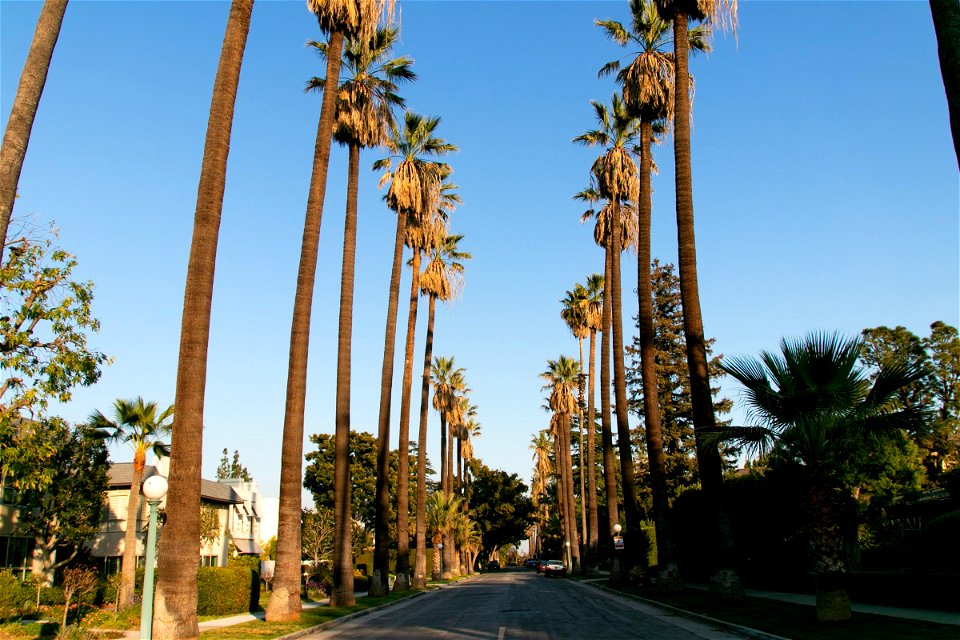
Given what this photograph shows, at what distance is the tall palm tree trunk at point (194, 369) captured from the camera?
14.0 metres

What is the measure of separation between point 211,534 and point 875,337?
53.3 meters

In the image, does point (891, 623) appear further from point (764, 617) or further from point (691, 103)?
point (691, 103)

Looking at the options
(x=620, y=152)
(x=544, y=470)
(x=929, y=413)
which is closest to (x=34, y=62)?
(x=929, y=413)

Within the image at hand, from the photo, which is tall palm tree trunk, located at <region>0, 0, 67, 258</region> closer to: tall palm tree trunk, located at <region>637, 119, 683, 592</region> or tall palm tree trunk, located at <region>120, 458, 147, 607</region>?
tall palm tree trunk, located at <region>120, 458, 147, 607</region>

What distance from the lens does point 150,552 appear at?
436 inches

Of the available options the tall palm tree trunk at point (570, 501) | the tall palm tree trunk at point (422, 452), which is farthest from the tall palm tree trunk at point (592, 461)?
the tall palm tree trunk at point (422, 452)

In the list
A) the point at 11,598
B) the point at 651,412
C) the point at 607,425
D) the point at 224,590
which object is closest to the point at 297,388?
the point at 224,590

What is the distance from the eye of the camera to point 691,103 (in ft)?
86.0

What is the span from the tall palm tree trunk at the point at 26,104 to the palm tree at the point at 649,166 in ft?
66.2

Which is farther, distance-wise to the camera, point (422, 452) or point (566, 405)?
point (566, 405)

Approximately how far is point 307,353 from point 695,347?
11.4m

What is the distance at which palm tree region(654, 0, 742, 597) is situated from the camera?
20.0 m

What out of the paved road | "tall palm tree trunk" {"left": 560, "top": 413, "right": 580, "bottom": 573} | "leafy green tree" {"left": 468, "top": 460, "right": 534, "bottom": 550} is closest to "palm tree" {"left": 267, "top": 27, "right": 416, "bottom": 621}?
the paved road

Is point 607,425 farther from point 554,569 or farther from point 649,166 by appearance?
point 554,569
